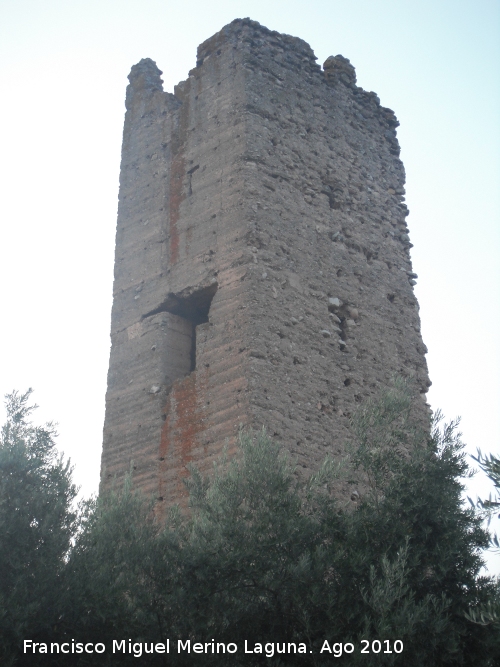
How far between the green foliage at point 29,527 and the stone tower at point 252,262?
159cm

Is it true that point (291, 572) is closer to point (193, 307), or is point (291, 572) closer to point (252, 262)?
point (252, 262)

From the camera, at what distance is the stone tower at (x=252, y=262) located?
799 cm

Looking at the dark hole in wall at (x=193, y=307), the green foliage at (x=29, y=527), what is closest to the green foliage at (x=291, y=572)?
the green foliage at (x=29, y=527)

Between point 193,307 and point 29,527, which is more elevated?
point 193,307

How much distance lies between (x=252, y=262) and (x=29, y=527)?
3.39 m

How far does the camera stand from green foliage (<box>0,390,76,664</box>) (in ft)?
18.1

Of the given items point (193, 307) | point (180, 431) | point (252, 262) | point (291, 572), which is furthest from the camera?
point (193, 307)

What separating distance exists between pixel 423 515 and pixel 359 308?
3.31 m

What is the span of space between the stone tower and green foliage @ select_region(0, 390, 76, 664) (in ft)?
5.20

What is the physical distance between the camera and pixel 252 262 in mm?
8297

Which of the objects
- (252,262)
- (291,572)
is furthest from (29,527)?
(252,262)

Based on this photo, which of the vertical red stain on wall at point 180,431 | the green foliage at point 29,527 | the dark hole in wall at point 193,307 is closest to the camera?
the green foliage at point 29,527

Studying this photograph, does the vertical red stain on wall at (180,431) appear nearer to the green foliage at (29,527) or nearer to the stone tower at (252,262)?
the stone tower at (252,262)

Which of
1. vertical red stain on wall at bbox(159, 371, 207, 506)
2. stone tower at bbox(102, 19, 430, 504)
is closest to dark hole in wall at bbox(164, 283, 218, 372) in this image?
stone tower at bbox(102, 19, 430, 504)
